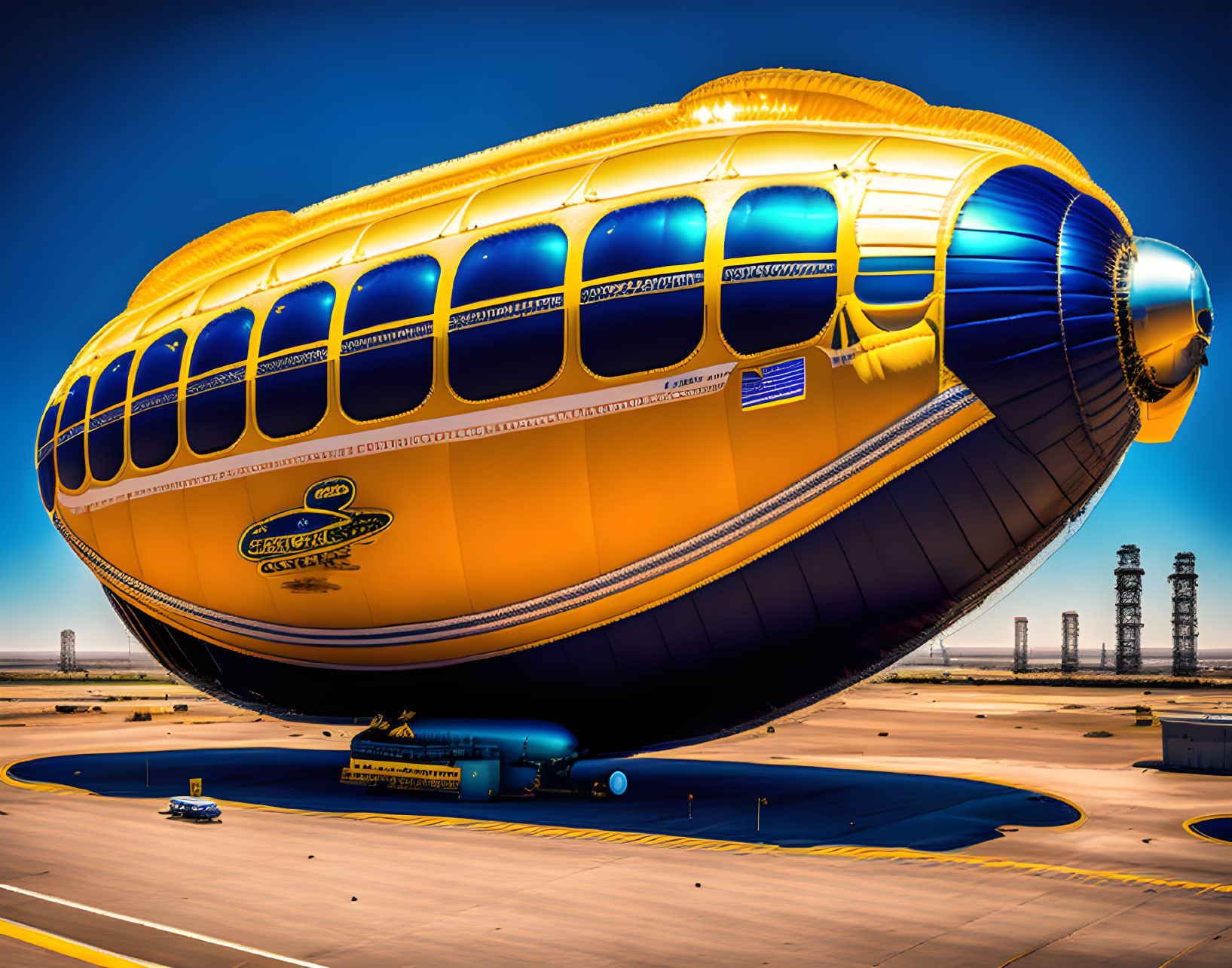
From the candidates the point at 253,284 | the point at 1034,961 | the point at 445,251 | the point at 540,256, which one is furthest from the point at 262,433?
the point at 1034,961

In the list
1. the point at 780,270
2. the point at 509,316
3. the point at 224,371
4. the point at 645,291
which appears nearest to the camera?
the point at 780,270

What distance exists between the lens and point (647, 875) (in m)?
15.3

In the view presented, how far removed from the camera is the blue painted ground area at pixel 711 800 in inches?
757

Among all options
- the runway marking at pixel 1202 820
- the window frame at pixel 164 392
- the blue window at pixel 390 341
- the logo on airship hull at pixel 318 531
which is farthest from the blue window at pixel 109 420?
the runway marking at pixel 1202 820

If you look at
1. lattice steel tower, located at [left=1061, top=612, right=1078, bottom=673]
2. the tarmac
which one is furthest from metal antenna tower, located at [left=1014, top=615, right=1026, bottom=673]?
the tarmac

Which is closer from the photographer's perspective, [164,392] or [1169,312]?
[1169,312]

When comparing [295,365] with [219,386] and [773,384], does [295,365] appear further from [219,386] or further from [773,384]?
[773,384]

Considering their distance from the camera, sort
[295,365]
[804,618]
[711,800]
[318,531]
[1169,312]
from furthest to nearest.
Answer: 1. [711,800]
2. [295,365]
3. [318,531]
4. [804,618]
5. [1169,312]

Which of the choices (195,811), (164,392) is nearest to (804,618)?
(195,811)

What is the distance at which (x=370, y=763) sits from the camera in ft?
74.6

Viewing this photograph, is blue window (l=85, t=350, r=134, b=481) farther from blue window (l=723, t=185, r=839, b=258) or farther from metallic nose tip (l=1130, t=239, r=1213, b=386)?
metallic nose tip (l=1130, t=239, r=1213, b=386)

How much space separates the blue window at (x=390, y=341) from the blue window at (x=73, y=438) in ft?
32.0

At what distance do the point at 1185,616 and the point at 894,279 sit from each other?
136882 mm

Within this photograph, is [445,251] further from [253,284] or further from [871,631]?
[871,631]
